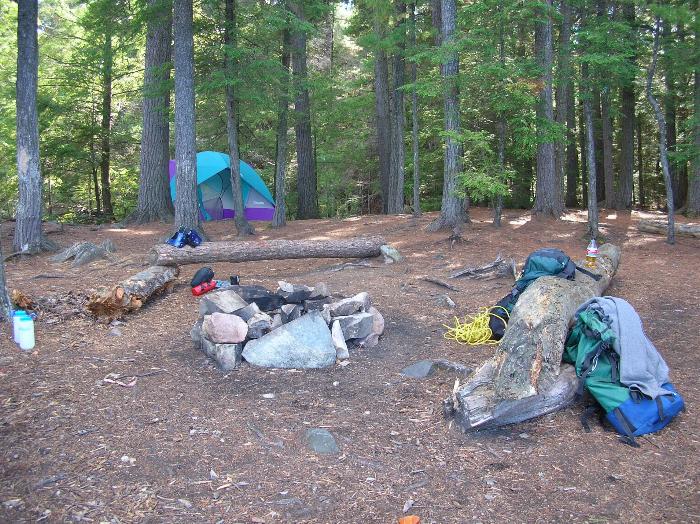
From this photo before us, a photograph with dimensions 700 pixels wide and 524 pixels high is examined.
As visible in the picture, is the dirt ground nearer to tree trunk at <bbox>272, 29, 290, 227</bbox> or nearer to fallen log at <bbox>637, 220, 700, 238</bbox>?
fallen log at <bbox>637, 220, 700, 238</bbox>

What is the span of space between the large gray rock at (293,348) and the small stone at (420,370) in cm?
72

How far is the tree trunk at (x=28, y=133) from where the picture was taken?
9.12m

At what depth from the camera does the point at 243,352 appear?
5.12 meters

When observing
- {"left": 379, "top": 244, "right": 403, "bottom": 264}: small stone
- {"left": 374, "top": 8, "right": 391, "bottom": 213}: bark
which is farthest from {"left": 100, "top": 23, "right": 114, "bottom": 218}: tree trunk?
{"left": 379, "top": 244, "right": 403, "bottom": 264}: small stone

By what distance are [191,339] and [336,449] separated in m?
2.57

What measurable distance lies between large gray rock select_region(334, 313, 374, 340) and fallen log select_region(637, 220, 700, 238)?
8.18 meters

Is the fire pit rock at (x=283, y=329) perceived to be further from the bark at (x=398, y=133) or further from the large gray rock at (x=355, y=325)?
the bark at (x=398, y=133)

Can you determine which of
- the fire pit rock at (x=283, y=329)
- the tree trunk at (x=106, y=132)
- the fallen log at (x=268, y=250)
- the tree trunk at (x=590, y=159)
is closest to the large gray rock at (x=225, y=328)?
the fire pit rock at (x=283, y=329)

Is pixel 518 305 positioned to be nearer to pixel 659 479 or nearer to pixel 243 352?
pixel 659 479

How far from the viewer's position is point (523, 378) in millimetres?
3926

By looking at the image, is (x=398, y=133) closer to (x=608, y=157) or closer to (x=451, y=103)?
(x=451, y=103)

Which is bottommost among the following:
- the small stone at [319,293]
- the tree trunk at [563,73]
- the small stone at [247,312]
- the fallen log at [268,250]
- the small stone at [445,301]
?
the small stone at [445,301]

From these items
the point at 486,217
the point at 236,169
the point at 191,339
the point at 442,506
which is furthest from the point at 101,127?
the point at 442,506

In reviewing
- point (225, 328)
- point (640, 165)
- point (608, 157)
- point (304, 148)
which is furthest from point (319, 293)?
point (640, 165)
